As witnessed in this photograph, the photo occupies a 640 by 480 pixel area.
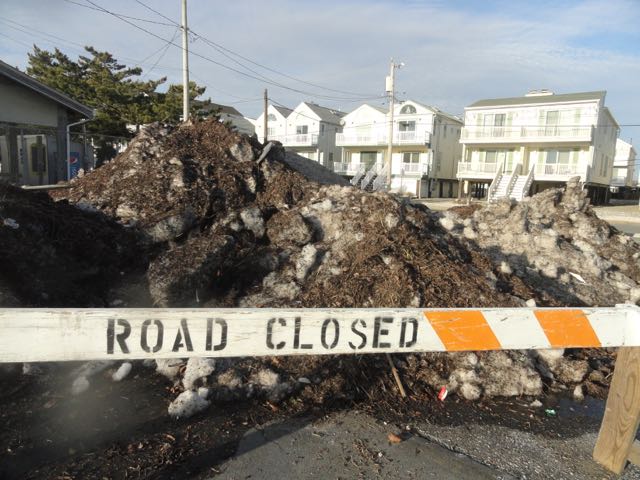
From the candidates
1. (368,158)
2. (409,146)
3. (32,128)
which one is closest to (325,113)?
(368,158)

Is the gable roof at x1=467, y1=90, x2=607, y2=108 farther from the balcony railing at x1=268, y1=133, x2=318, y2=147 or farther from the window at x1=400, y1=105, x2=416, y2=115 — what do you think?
the balcony railing at x1=268, y1=133, x2=318, y2=147

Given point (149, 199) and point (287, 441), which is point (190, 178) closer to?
point (149, 199)

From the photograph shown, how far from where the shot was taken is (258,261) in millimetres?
5652

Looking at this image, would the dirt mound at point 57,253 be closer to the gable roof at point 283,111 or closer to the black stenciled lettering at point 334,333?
the black stenciled lettering at point 334,333

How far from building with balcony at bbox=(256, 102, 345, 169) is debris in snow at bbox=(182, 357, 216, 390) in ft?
148

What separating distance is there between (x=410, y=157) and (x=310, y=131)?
13.0 m

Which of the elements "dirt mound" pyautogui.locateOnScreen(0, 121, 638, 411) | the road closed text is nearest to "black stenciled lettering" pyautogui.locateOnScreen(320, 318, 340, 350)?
the road closed text

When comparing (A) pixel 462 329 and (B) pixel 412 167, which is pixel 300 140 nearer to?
(B) pixel 412 167

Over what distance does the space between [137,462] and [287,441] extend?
976 millimetres

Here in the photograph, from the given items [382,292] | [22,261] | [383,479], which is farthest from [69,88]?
[383,479]

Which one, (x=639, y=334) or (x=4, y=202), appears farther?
(x=4, y=202)

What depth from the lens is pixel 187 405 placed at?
3418 mm

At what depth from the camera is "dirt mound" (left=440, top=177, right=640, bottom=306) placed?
655 centimetres

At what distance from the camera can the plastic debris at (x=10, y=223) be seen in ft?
15.9
